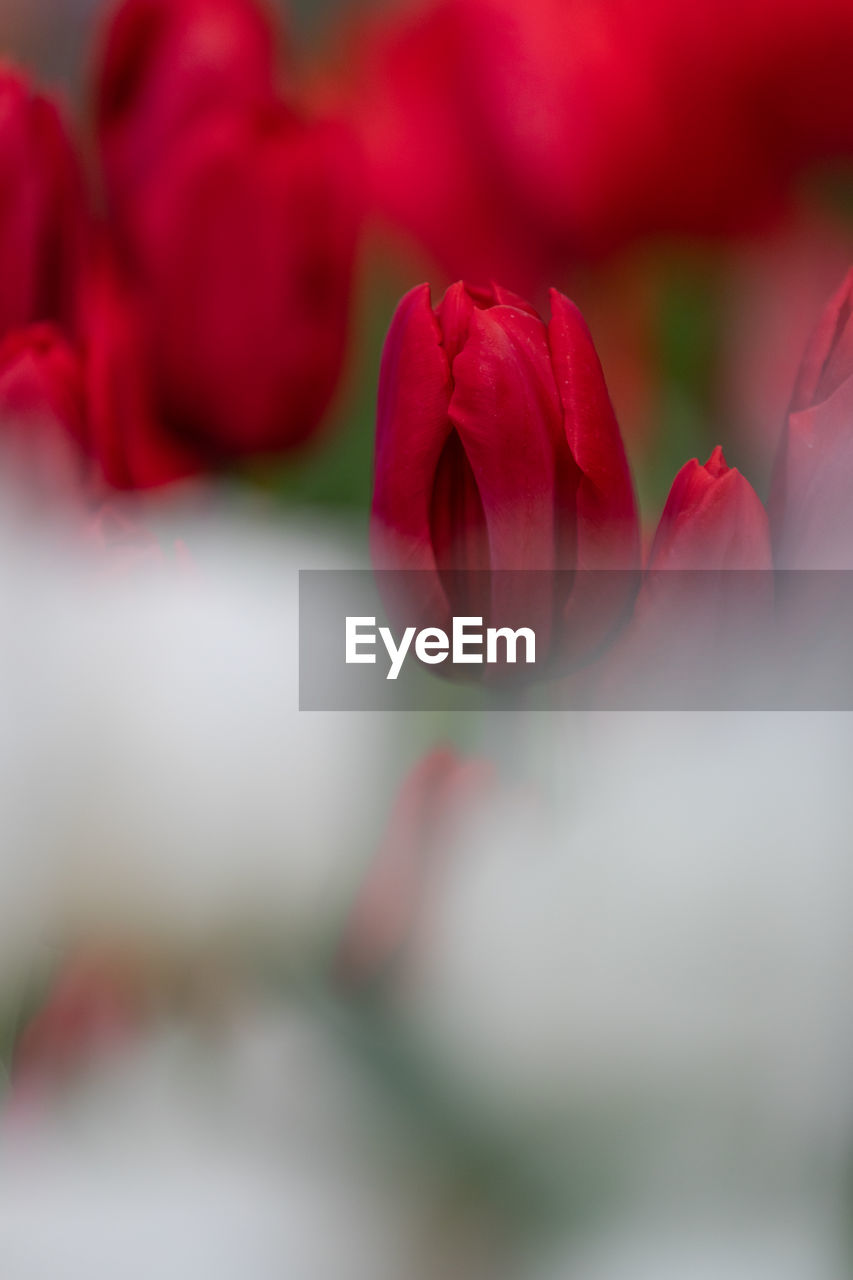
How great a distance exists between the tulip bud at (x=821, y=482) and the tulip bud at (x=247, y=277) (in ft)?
0.40

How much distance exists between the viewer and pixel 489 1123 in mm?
287

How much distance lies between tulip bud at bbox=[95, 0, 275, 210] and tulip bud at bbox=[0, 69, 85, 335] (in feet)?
0.04

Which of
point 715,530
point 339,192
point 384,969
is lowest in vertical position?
point 384,969

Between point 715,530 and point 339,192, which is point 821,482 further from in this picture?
point 339,192

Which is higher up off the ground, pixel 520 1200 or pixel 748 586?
pixel 748 586

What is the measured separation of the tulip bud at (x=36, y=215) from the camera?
29 cm

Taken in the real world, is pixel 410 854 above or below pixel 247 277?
below

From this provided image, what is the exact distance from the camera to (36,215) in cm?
30

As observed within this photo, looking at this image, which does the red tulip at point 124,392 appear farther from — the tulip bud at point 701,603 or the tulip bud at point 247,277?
the tulip bud at point 701,603

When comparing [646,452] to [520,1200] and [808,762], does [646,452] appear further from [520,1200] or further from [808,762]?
[520,1200]

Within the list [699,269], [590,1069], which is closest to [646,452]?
[699,269]

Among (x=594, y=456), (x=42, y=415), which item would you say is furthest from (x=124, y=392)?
(x=594, y=456)

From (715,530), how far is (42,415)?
0.56 ft

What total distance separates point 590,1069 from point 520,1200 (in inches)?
1.5
